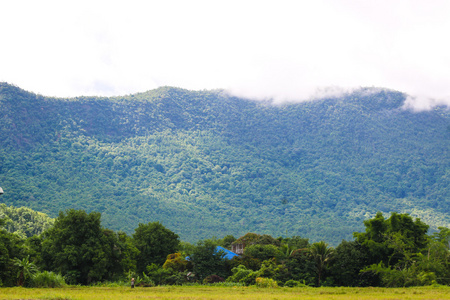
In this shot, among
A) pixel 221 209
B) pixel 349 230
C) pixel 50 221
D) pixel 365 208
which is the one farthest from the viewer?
pixel 365 208

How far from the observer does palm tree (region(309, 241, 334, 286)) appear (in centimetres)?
5219

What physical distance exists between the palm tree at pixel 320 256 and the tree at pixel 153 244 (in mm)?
19411

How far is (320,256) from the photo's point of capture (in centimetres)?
5209

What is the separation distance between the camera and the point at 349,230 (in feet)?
466

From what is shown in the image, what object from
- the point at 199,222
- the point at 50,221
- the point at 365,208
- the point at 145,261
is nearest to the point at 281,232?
the point at 199,222

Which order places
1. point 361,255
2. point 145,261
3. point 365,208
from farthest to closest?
point 365,208, point 145,261, point 361,255

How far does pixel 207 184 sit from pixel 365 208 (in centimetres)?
6141

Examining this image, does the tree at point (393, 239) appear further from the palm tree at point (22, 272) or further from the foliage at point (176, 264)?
the palm tree at point (22, 272)

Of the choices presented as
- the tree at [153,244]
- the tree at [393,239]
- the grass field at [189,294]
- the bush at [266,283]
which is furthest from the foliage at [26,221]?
the grass field at [189,294]

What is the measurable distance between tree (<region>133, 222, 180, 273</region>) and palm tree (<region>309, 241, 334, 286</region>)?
19.4m

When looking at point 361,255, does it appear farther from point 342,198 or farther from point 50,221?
point 342,198

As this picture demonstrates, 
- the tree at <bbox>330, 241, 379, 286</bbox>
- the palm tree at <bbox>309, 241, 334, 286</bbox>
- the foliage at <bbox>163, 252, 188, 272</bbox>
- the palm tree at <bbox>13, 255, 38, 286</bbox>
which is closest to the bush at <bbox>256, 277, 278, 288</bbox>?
the palm tree at <bbox>309, 241, 334, 286</bbox>

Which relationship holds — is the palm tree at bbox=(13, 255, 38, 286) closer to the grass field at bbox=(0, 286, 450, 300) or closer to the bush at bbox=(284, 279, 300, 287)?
the grass field at bbox=(0, 286, 450, 300)

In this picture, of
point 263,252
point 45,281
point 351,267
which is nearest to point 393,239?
point 351,267
